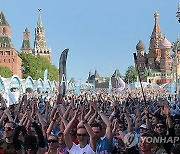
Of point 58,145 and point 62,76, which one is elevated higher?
point 62,76

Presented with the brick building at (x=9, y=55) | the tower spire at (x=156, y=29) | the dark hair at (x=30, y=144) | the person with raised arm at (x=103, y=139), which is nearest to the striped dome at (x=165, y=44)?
the tower spire at (x=156, y=29)

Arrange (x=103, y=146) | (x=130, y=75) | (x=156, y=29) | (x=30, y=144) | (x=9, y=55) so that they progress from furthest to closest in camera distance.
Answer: (x=156, y=29)
(x=130, y=75)
(x=9, y=55)
(x=103, y=146)
(x=30, y=144)

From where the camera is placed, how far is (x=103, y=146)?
6543mm

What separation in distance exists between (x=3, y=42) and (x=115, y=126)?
452 ft

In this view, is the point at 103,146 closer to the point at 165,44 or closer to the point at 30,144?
the point at 30,144

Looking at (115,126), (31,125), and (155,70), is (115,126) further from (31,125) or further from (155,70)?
(155,70)

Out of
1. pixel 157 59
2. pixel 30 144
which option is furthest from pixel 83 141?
pixel 157 59

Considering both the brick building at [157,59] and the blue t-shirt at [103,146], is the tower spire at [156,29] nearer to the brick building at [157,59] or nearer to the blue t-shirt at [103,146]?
the brick building at [157,59]

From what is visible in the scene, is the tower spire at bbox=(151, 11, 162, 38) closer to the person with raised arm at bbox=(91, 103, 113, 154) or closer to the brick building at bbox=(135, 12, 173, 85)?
the brick building at bbox=(135, 12, 173, 85)

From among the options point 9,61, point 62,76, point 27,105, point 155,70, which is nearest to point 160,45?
point 155,70

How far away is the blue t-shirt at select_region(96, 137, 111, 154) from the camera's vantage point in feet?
21.2

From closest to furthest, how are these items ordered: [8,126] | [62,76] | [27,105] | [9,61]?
[8,126] → [27,105] → [62,76] → [9,61]

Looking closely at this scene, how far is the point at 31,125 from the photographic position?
8.09 m

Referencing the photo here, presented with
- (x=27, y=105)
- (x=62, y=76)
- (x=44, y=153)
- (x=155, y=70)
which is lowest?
(x=44, y=153)
